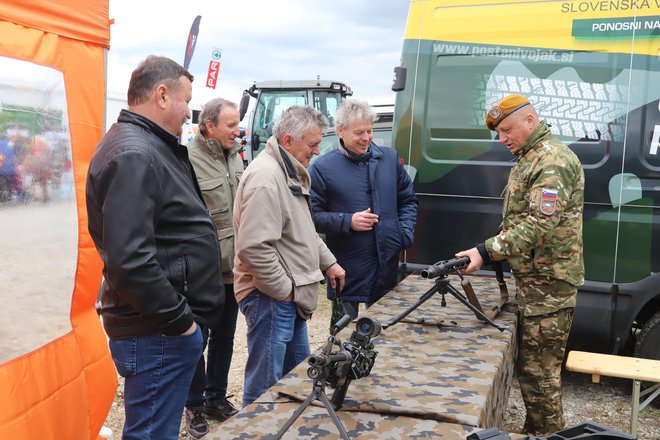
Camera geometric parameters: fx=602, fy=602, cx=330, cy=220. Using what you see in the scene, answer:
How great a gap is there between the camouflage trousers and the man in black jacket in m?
1.52

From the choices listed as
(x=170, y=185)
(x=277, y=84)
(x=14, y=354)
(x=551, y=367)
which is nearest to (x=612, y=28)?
(x=551, y=367)

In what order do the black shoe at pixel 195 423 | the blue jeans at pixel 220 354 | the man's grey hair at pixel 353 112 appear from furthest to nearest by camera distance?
the blue jeans at pixel 220 354, the man's grey hair at pixel 353 112, the black shoe at pixel 195 423

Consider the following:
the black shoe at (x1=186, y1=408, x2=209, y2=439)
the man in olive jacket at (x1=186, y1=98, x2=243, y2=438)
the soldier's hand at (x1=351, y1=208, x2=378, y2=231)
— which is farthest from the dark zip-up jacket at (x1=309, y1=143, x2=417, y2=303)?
the black shoe at (x1=186, y1=408, x2=209, y2=439)

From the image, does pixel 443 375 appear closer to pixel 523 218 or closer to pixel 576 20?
pixel 523 218

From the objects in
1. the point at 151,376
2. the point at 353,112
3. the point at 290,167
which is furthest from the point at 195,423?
the point at 353,112

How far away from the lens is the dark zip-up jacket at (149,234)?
1.67 m

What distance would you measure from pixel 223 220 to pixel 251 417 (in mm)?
1679

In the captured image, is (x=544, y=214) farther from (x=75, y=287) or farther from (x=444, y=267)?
(x=75, y=287)

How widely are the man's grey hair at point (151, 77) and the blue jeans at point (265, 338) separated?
990 mm

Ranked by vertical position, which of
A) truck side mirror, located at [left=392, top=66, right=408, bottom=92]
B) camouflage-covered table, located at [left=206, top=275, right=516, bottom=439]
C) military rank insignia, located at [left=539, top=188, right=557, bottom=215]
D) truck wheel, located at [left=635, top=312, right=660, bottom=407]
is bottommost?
truck wheel, located at [left=635, top=312, right=660, bottom=407]

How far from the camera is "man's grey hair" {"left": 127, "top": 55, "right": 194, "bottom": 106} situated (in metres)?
1.87

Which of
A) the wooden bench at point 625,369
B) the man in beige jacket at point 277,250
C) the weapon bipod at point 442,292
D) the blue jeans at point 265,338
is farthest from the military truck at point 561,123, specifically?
the blue jeans at point 265,338

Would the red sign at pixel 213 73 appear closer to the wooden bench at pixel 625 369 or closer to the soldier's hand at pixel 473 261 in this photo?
the wooden bench at pixel 625 369

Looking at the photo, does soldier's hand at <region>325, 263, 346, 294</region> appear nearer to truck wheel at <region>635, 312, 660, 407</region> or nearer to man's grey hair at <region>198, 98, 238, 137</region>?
man's grey hair at <region>198, 98, 238, 137</region>
